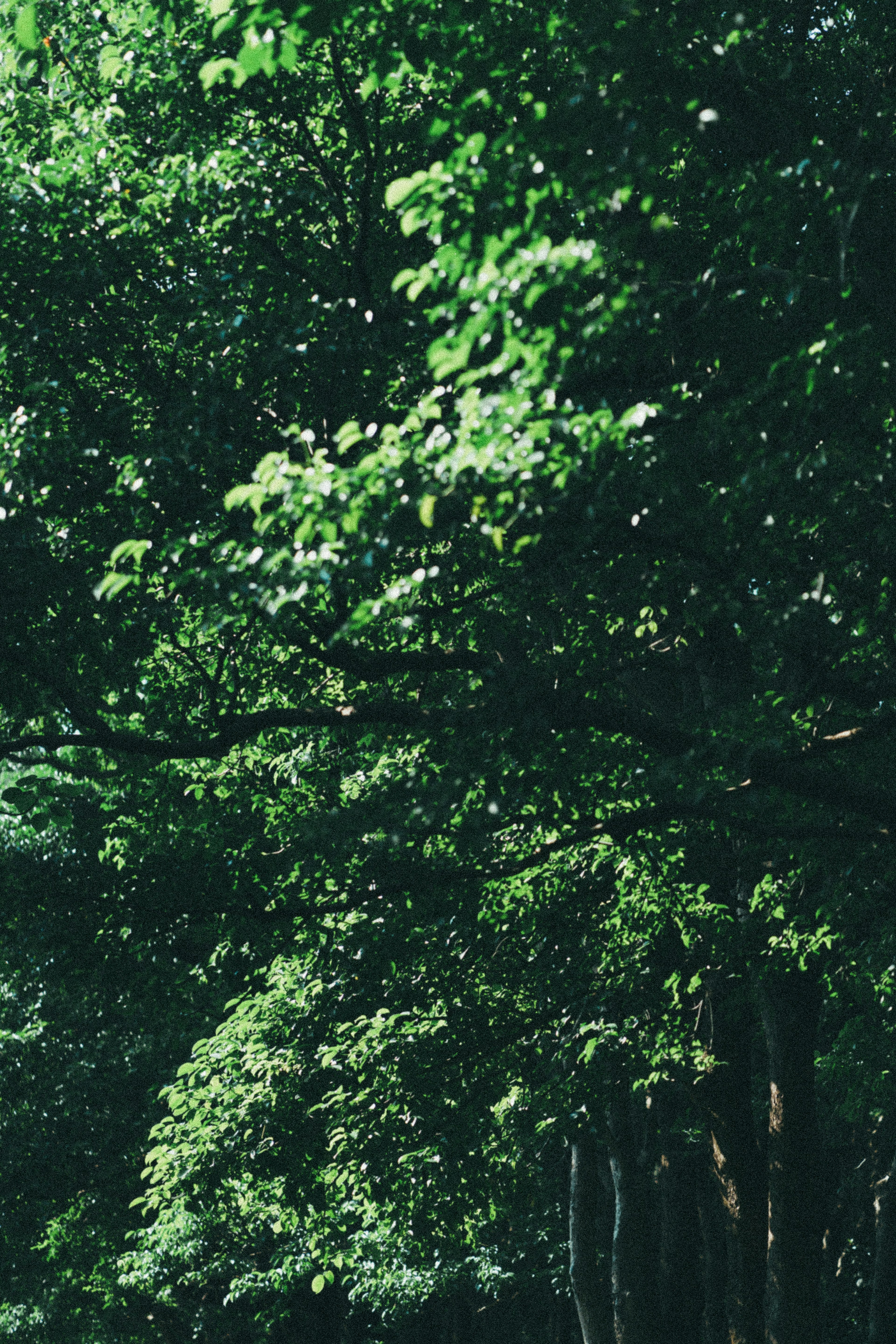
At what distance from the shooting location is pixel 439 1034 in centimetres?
1220

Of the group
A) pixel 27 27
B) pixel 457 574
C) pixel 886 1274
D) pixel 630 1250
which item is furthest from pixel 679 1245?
pixel 27 27

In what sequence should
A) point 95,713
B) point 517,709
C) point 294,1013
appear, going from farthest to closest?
1. point 294,1013
2. point 95,713
3. point 517,709

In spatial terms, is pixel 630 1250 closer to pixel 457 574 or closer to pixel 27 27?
pixel 457 574

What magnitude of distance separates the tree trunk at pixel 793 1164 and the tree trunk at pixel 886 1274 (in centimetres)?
744

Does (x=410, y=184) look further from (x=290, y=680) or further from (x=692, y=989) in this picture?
(x=692, y=989)

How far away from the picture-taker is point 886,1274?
18.8 meters

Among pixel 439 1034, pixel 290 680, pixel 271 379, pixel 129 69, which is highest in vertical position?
pixel 129 69

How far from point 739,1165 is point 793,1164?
47.6 inches

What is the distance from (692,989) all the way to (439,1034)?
2.66 meters

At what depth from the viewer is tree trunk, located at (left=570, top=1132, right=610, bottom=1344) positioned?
16.9 meters

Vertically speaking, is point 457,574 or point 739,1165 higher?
point 457,574

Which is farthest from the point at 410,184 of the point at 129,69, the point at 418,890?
the point at 418,890

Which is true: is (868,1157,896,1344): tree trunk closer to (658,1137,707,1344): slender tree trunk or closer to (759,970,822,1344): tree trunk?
(658,1137,707,1344): slender tree trunk

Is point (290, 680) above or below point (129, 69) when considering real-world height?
below
